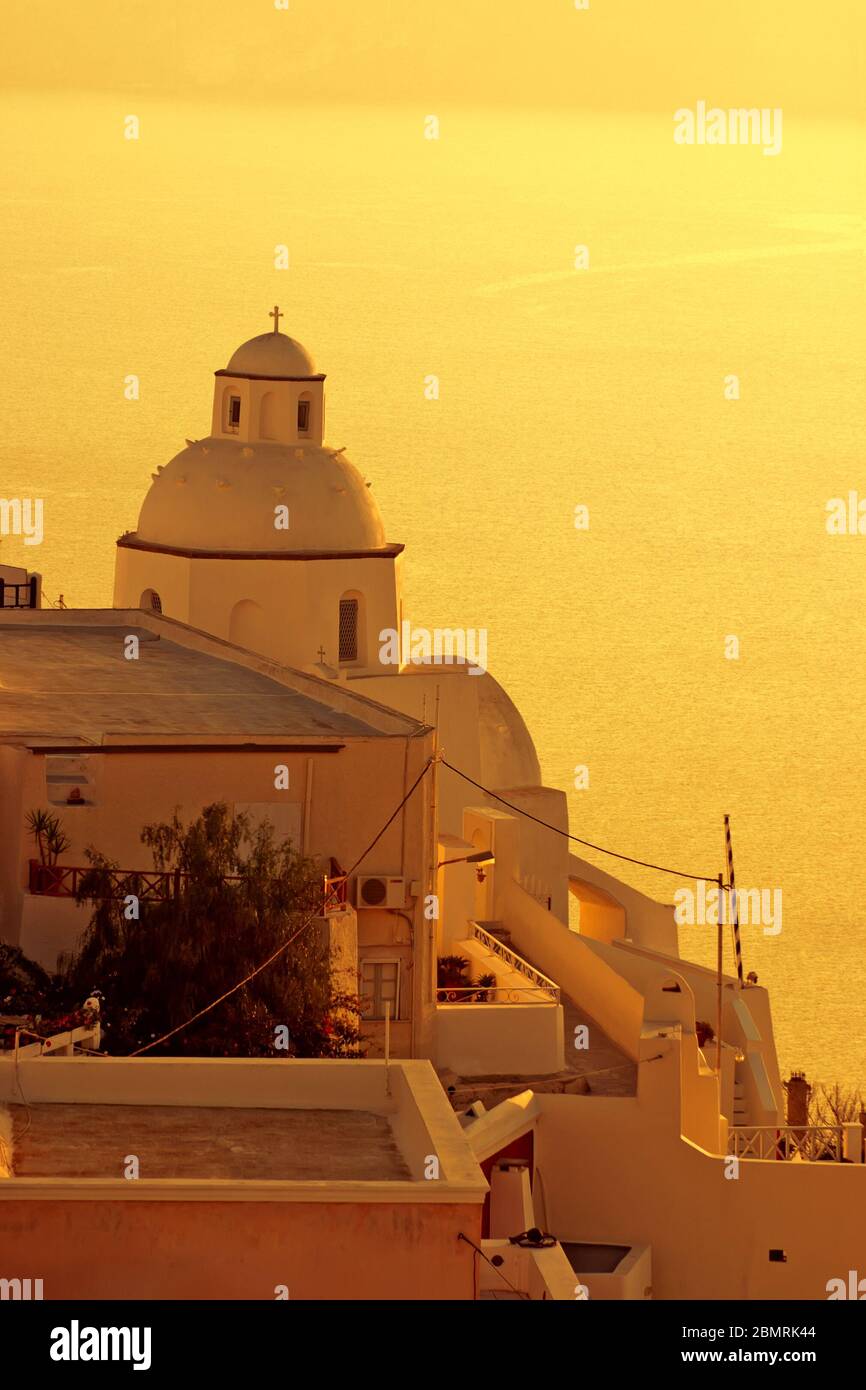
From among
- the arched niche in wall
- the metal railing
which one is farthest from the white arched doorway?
the metal railing

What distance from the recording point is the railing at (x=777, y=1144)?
Result: 1663 inches

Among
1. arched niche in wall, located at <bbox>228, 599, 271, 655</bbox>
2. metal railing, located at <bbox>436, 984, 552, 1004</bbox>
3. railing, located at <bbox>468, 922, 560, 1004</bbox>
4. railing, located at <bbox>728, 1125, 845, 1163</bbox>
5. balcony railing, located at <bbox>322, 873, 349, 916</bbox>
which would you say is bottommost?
railing, located at <bbox>728, 1125, 845, 1163</bbox>

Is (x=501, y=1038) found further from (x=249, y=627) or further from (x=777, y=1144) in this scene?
(x=249, y=627)

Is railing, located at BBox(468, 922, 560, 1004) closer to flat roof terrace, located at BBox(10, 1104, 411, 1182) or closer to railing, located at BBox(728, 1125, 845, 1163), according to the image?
railing, located at BBox(728, 1125, 845, 1163)

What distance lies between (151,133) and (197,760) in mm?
151934

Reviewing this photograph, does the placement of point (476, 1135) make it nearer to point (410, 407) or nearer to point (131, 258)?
point (410, 407)

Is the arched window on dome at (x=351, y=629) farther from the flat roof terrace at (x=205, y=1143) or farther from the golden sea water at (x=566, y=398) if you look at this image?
the golden sea water at (x=566, y=398)

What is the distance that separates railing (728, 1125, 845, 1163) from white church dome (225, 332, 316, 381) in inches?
606

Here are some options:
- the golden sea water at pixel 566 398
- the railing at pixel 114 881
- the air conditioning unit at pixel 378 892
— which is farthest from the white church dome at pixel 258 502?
the golden sea water at pixel 566 398

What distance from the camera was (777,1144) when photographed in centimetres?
4344

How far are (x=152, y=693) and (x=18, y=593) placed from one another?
12.8 meters

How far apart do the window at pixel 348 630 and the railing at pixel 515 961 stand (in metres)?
8.30

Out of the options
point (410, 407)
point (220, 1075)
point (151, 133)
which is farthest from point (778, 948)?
point (151, 133)

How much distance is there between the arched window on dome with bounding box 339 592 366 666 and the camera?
53375 millimetres
